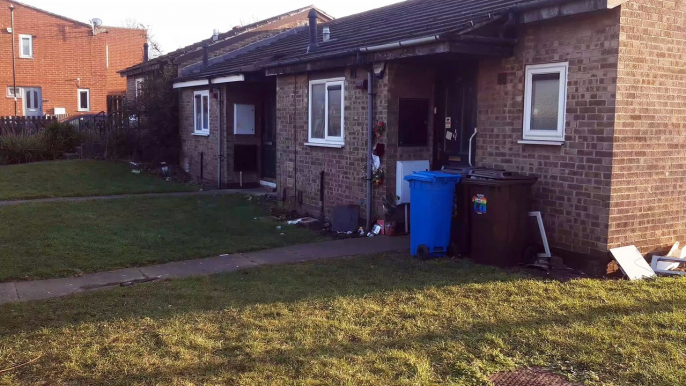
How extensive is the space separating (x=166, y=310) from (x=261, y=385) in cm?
205

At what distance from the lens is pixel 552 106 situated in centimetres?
817

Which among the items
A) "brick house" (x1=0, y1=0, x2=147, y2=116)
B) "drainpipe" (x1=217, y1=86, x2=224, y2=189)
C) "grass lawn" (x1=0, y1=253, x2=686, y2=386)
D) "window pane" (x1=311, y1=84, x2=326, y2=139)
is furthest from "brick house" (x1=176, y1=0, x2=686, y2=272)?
"brick house" (x1=0, y1=0, x2=147, y2=116)

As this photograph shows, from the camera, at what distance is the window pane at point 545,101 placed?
320 inches

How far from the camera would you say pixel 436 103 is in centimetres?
1045

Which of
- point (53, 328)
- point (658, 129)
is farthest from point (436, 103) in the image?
point (53, 328)

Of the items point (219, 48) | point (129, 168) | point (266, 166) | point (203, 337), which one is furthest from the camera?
point (219, 48)

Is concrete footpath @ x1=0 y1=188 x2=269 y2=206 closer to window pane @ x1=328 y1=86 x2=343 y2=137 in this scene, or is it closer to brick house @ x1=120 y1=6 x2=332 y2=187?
brick house @ x1=120 y1=6 x2=332 y2=187

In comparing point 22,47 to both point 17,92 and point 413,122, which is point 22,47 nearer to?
point 17,92

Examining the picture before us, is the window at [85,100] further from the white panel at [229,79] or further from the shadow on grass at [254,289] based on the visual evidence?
the shadow on grass at [254,289]

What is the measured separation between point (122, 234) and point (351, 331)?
19.1 feet

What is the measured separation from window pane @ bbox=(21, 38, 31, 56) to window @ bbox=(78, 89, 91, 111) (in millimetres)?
3442

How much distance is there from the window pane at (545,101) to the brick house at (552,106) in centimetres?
1

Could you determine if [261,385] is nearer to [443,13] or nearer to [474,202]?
[474,202]

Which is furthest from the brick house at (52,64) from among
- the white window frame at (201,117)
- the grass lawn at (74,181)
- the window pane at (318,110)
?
the window pane at (318,110)
